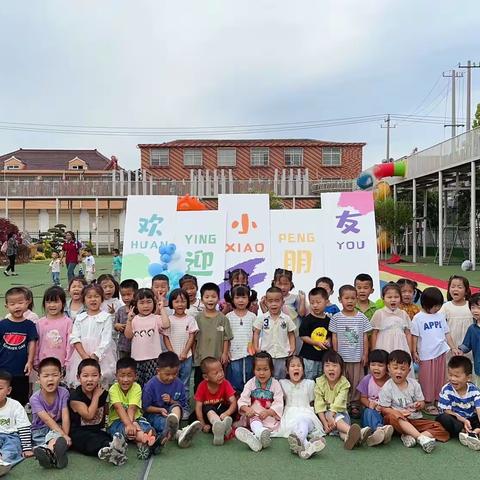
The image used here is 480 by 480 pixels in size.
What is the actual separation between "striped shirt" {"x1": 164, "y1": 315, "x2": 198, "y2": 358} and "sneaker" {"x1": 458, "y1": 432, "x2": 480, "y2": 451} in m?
2.26

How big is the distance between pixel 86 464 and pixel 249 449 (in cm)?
114

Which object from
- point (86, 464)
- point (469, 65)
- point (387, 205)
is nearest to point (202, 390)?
point (86, 464)

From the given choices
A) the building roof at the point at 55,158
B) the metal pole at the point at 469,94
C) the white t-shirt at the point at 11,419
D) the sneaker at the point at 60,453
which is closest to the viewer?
the sneaker at the point at 60,453

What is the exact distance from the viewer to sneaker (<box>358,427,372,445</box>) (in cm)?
405

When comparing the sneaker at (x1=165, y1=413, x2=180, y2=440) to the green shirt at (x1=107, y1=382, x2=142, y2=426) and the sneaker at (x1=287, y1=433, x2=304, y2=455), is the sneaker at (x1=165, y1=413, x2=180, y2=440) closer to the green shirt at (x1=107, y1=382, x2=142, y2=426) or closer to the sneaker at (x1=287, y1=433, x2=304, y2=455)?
the green shirt at (x1=107, y1=382, x2=142, y2=426)

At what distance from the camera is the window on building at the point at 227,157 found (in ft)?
130

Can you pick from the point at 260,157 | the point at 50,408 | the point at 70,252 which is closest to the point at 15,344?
the point at 50,408

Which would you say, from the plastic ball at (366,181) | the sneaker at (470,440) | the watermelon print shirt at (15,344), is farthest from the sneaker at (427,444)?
the plastic ball at (366,181)

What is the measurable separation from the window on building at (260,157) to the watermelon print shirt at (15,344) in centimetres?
3572

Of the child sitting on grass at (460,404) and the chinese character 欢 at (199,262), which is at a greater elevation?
the chinese character 欢 at (199,262)

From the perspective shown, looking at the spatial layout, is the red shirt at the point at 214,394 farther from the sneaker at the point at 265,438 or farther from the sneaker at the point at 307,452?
the sneaker at the point at 307,452

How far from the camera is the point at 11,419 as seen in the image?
13.3ft

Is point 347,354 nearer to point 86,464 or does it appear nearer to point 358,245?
point 86,464

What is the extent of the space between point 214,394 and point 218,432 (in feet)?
1.57
